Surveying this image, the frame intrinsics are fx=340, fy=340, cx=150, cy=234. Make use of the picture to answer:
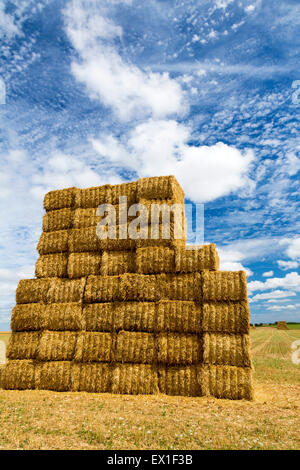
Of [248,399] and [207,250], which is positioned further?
[207,250]

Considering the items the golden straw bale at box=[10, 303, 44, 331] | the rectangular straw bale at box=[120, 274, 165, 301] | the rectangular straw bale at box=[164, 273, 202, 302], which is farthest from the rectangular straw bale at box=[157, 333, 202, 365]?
the golden straw bale at box=[10, 303, 44, 331]

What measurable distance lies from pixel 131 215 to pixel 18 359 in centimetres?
655

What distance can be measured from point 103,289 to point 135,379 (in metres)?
3.09

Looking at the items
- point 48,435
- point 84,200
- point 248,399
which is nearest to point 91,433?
point 48,435

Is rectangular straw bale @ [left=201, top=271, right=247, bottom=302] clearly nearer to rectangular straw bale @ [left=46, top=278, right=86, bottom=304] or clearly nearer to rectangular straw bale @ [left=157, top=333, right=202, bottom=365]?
rectangular straw bale @ [left=157, top=333, right=202, bottom=365]

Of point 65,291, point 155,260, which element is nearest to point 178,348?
point 155,260

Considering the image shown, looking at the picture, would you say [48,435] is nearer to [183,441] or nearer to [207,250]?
[183,441]

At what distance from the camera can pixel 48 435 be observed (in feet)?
21.9

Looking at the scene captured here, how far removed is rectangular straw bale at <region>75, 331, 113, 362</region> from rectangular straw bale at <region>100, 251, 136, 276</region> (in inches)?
85.9

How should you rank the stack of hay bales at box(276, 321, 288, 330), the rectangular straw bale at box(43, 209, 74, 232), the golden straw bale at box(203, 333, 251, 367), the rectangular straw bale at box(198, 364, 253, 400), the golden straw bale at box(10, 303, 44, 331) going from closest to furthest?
the rectangular straw bale at box(198, 364, 253, 400)
the golden straw bale at box(203, 333, 251, 367)
the golden straw bale at box(10, 303, 44, 331)
the rectangular straw bale at box(43, 209, 74, 232)
the stack of hay bales at box(276, 321, 288, 330)

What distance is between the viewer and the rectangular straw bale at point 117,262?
12.1 metres

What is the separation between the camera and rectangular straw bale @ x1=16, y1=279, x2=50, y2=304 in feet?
41.5

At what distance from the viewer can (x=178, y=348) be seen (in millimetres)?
10523

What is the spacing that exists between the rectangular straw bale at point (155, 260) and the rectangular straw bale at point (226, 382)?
332cm
